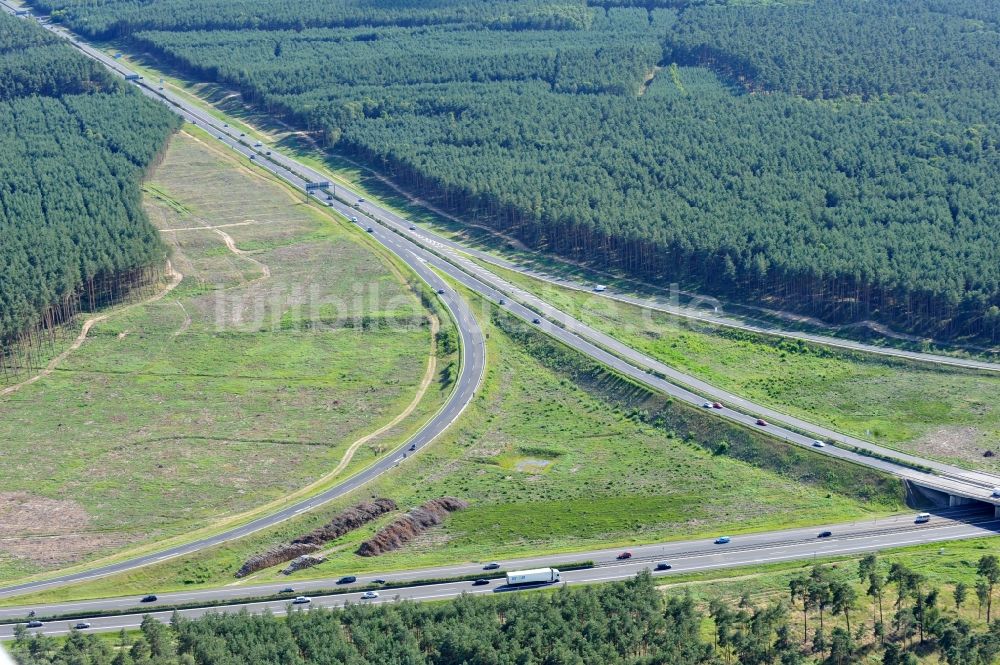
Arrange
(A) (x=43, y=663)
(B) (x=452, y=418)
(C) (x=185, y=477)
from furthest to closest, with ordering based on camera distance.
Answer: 1. (B) (x=452, y=418)
2. (C) (x=185, y=477)
3. (A) (x=43, y=663)

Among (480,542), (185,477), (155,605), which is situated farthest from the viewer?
(185,477)

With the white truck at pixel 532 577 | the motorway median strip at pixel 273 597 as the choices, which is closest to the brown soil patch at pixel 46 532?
the motorway median strip at pixel 273 597

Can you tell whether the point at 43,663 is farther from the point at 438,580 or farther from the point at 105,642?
the point at 438,580

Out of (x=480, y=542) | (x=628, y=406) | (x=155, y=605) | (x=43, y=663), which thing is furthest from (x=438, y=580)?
(x=628, y=406)

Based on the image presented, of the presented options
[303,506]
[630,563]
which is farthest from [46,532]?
[630,563]

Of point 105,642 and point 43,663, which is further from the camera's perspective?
point 105,642

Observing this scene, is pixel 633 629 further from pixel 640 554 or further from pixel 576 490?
pixel 576 490

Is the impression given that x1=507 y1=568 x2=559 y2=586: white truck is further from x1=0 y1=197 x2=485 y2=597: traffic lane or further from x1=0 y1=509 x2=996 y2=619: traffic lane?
x1=0 y1=197 x2=485 y2=597: traffic lane

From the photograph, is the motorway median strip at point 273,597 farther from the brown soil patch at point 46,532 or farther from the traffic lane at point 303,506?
the brown soil patch at point 46,532
